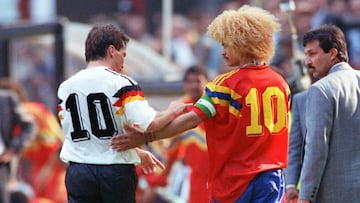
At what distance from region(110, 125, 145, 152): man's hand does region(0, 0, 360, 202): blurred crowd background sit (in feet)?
12.6

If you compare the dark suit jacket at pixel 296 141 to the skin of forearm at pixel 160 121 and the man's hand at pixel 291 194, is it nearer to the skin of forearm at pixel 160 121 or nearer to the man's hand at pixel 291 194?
the man's hand at pixel 291 194

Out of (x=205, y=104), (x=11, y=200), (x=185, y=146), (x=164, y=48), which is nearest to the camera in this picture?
(x=205, y=104)

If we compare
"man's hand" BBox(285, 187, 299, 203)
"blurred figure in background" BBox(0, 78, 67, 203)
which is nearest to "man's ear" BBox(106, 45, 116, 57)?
"man's hand" BBox(285, 187, 299, 203)

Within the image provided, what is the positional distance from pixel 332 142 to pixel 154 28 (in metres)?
11.1

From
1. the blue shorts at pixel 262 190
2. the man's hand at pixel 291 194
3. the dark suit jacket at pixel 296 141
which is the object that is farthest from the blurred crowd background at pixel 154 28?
the blue shorts at pixel 262 190

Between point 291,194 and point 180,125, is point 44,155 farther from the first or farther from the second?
point 180,125

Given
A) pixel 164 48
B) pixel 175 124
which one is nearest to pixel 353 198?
pixel 175 124

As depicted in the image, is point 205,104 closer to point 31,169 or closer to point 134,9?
point 31,169

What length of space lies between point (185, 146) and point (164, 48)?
20.0 feet

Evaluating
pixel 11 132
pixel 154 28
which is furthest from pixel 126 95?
pixel 154 28

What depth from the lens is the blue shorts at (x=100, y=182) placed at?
28.5 feet

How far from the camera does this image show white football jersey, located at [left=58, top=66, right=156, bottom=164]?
8.65 meters

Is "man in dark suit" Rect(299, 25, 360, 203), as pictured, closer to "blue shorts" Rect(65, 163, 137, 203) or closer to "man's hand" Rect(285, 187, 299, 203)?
"man's hand" Rect(285, 187, 299, 203)

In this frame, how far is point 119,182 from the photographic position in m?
8.71
